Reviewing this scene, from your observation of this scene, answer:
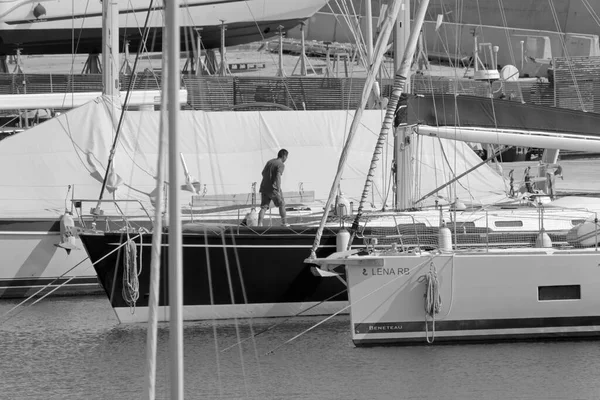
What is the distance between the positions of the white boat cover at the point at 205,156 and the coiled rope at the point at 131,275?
409 centimetres

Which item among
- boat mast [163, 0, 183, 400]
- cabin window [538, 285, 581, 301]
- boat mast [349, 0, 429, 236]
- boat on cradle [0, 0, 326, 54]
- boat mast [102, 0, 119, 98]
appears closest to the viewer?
boat mast [163, 0, 183, 400]

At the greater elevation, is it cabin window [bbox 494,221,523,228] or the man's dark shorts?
the man's dark shorts

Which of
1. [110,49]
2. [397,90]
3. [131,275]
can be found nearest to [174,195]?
[397,90]

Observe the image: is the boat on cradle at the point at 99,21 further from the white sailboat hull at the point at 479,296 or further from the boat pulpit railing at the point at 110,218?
the white sailboat hull at the point at 479,296

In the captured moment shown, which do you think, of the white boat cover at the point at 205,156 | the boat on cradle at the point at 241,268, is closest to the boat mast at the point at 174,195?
the boat on cradle at the point at 241,268

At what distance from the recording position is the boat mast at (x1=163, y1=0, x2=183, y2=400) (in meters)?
7.70

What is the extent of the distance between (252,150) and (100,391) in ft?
33.5

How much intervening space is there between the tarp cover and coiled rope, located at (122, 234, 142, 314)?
438 centimetres

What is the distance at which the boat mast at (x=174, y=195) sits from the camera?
770cm

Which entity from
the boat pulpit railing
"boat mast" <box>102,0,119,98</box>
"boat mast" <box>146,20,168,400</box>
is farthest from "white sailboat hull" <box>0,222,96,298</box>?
"boat mast" <box>146,20,168,400</box>

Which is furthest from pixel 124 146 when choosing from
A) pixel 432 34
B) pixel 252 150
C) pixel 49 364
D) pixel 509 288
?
pixel 432 34

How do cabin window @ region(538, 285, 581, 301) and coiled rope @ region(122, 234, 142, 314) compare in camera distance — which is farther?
coiled rope @ region(122, 234, 142, 314)

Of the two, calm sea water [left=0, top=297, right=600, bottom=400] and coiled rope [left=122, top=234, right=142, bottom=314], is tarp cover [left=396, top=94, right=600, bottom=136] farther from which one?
coiled rope [left=122, top=234, right=142, bottom=314]

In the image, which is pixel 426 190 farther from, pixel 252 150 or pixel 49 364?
pixel 49 364
